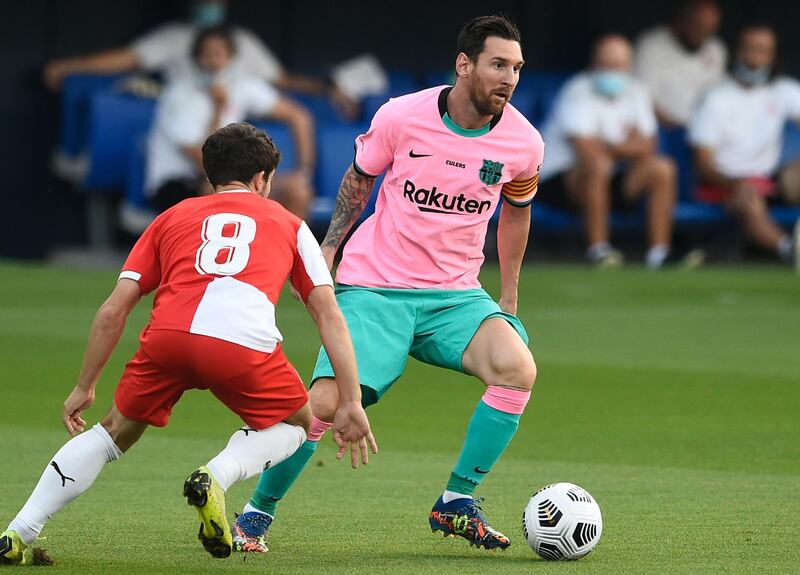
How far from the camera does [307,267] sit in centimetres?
556

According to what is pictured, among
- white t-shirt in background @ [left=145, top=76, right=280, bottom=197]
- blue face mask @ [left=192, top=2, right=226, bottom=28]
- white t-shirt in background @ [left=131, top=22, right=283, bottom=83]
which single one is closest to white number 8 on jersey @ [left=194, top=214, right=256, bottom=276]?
white t-shirt in background @ [left=145, top=76, right=280, bottom=197]

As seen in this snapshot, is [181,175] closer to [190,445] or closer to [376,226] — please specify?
[190,445]

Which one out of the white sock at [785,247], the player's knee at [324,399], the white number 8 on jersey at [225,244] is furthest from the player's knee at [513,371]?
the white sock at [785,247]

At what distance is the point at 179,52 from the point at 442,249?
12322 mm

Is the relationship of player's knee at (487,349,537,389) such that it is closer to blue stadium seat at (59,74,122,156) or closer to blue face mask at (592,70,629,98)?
blue face mask at (592,70,629,98)

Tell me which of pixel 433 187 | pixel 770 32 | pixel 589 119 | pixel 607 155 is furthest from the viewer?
pixel 770 32

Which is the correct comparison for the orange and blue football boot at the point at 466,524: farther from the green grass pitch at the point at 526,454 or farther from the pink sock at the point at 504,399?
the pink sock at the point at 504,399

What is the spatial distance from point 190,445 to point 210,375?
11.3 ft

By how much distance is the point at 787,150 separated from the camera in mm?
19516

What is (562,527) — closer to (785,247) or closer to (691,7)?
(785,247)

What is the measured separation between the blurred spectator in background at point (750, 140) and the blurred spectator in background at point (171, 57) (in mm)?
4795

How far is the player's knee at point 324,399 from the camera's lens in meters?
6.11

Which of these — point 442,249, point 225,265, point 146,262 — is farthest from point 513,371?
point 146,262

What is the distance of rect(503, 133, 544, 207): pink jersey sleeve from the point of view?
6.55 meters
